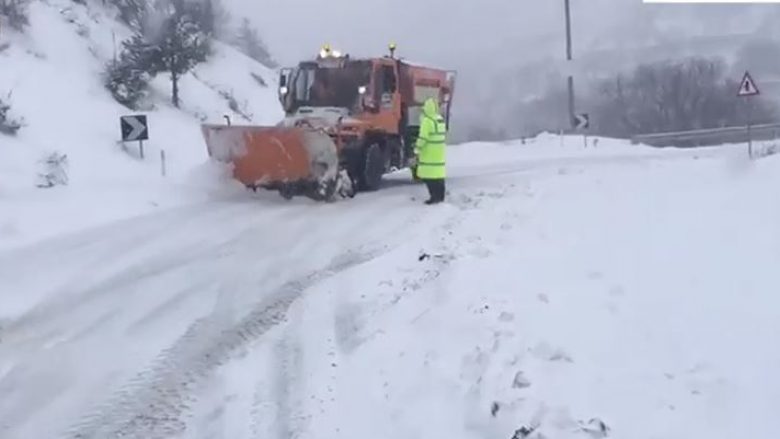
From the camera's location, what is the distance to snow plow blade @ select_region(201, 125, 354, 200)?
14.9 metres

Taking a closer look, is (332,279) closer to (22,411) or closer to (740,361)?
(22,411)

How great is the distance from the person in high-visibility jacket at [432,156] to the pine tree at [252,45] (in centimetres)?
3710

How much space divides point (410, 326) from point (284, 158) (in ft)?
26.5

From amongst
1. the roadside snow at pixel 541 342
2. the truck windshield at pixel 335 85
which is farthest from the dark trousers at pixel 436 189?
the roadside snow at pixel 541 342

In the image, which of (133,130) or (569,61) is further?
(569,61)

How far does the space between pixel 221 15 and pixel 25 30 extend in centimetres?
2010

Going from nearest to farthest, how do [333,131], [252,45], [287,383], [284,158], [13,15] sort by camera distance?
[287,383] < [284,158] < [333,131] < [13,15] < [252,45]

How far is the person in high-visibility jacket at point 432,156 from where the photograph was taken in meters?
14.6

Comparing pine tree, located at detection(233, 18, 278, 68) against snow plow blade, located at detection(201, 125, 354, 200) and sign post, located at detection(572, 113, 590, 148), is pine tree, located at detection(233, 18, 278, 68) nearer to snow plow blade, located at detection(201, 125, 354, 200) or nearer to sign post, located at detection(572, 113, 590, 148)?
sign post, located at detection(572, 113, 590, 148)

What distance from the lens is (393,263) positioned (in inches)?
378

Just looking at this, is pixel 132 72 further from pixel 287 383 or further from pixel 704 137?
pixel 287 383

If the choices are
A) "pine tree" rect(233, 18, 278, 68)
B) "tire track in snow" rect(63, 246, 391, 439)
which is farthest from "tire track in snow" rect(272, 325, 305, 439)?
"pine tree" rect(233, 18, 278, 68)

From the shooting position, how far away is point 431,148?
48.6 ft

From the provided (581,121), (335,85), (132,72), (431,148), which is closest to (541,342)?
(431,148)
